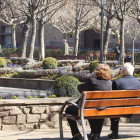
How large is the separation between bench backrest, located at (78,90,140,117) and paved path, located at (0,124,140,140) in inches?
30.3

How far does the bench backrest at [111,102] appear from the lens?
15.9 feet

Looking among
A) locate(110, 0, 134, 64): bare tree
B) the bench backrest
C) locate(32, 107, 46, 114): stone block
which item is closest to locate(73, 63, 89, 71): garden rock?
locate(110, 0, 134, 64): bare tree

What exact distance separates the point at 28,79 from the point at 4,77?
1.73 m

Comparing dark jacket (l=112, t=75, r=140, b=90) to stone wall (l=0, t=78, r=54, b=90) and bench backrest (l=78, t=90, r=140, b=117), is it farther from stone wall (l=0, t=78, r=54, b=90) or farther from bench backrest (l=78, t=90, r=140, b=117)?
stone wall (l=0, t=78, r=54, b=90)

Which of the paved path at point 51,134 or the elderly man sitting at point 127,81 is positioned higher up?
the elderly man sitting at point 127,81

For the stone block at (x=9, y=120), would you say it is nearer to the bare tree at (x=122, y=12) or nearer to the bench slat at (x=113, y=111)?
the bench slat at (x=113, y=111)

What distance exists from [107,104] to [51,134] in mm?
1751

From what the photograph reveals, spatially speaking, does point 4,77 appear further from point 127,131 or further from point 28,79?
point 127,131

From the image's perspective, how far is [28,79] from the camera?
49.8 ft

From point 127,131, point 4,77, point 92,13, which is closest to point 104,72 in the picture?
point 127,131

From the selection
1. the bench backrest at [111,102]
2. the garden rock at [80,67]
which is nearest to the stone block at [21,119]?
the bench backrest at [111,102]

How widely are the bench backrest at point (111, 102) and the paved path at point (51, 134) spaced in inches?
30.3

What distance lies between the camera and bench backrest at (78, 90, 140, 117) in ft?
15.9

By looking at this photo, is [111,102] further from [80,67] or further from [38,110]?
[80,67]
